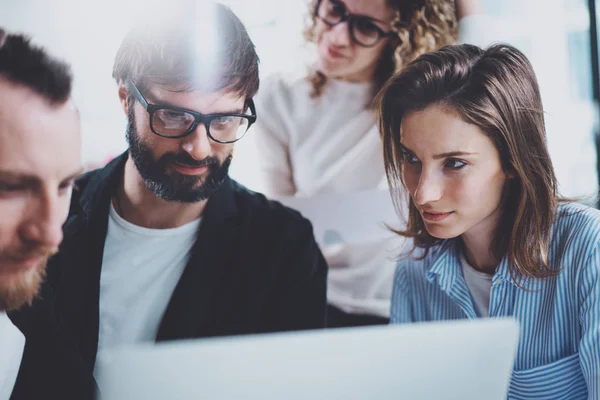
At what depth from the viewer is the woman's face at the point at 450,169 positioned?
3.74 feet

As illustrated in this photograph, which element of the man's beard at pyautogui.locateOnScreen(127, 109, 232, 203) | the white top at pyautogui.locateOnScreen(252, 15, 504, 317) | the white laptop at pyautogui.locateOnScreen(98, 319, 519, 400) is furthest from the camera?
the white top at pyautogui.locateOnScreen(252, 15, 504, 317)

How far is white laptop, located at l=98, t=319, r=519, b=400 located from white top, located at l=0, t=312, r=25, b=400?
378mm

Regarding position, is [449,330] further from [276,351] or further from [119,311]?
[119,311]

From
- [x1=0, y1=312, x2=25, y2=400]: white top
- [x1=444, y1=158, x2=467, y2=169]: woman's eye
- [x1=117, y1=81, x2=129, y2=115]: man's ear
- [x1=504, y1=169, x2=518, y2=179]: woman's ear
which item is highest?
[x1=117, y1=81, x2=129, y2=115]: man's ear

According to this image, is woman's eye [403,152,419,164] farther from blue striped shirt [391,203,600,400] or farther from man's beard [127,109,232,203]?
man's beard [127,109,232,203]

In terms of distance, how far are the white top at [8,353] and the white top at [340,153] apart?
601 millimetres

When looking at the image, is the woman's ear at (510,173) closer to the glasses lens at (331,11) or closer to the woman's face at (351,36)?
the woman's face at (351,36)

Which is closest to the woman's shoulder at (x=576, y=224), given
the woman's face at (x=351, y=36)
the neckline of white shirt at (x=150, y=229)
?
the woman's face at (x=351, y=36)

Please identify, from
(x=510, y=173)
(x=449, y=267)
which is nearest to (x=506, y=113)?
(x=510, y=173)

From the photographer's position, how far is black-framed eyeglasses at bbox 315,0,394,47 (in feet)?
4.24

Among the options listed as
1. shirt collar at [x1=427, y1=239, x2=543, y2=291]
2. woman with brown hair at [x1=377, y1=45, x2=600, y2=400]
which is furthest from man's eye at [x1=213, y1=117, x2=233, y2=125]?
shirt collar at [x1=427, y1=239, x2=543, y2=291]

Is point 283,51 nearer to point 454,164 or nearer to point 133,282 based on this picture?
point 454,164

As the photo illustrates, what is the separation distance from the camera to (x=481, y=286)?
4.22ft

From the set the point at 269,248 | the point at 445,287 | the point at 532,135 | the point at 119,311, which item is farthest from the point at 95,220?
the point at 532,135
